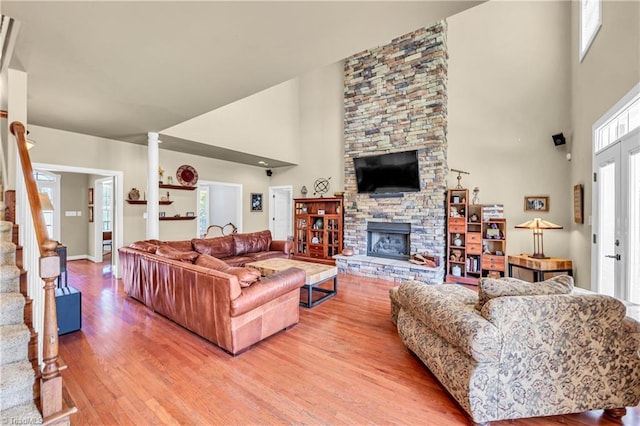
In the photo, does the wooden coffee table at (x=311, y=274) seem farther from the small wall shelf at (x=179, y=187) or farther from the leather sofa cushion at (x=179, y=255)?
the small wall shelf at (x=179, y=187)

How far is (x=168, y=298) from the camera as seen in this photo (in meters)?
3.16

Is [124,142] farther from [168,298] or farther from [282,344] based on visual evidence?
[282,344]

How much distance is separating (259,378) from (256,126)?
5.56 meters

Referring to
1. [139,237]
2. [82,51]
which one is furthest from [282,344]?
[139,237]

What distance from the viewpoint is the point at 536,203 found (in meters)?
4.86

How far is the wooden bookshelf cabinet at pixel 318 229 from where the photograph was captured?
22.4 ft

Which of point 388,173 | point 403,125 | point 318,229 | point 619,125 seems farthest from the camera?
point 318,229

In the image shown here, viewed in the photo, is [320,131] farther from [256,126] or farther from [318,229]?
[318,229]

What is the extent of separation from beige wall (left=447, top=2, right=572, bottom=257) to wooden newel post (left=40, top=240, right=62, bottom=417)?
19.0ft

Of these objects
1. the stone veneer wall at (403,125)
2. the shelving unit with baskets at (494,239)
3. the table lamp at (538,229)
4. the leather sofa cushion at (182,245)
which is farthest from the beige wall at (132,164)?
the table lamp at (538,229)

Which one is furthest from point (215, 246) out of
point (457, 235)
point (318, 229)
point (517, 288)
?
point (517, 288)

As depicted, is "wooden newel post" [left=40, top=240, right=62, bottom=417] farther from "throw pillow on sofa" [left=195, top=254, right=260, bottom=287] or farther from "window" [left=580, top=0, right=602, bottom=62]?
"window" [left=580, top=0, right=602, bottom=62]

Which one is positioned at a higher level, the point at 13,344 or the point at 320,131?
the point at 320,131

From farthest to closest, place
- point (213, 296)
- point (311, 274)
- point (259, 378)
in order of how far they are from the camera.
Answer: point (311, 274), point (213, 296), point (259, 378)
